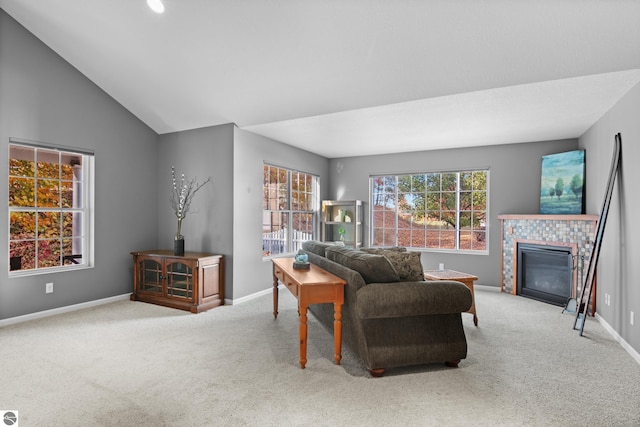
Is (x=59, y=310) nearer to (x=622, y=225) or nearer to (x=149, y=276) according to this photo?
(x=149, y=276)

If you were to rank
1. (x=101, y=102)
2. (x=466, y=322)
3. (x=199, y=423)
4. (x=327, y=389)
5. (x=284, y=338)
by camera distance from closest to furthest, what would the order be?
(x=199, y=423)
(x=327, y=389)
(x=284, y=338)
(x=466, y=322)
(x=101, y=102)

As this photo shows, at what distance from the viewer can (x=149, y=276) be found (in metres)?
4.86

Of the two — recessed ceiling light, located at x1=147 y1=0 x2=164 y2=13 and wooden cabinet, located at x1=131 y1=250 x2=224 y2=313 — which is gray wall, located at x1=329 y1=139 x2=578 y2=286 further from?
recessed ceiling light, located at x1=147 y1=0 x2=164 y2=13

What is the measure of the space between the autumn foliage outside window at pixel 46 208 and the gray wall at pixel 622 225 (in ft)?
19.9

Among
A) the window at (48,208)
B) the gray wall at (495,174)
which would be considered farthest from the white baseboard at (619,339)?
the window at (48,208)

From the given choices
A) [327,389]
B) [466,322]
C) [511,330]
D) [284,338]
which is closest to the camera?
[327,389]

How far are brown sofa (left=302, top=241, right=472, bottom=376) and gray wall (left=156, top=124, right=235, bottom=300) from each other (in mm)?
2514

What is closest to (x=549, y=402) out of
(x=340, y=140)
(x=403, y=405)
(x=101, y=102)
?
(x=403, y=405)

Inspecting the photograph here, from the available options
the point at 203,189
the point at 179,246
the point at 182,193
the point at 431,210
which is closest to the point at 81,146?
the point at 182,193

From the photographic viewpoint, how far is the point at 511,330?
3744mm

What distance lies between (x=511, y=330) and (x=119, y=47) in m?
5.18

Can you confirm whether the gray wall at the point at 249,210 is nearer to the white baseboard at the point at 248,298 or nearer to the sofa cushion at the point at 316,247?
the white baseboard at the point at 248,298

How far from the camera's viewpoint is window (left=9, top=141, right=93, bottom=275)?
405 centimetres

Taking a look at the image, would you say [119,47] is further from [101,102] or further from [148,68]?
[101,102]
